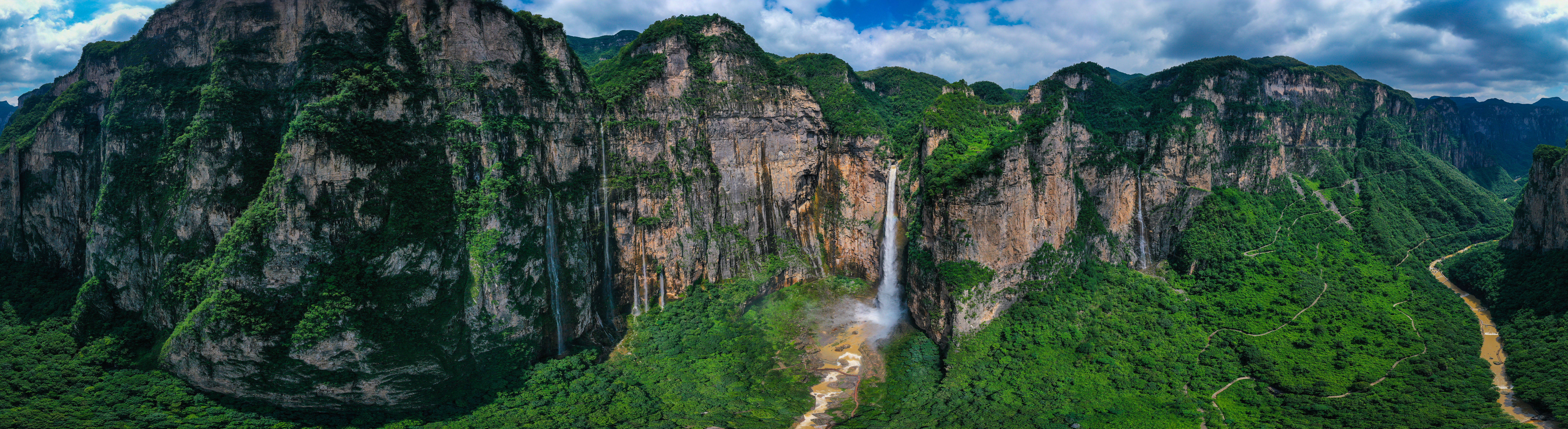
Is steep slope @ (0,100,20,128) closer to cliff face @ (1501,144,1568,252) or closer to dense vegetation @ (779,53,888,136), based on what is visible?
dense vegetation @ (779,53,888,136)

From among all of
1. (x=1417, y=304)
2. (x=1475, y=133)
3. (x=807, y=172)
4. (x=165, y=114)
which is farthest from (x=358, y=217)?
(x=1475, y=133)

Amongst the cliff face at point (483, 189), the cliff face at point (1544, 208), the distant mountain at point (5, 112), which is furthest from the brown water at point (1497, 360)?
the distant mountain at point (5, 112)

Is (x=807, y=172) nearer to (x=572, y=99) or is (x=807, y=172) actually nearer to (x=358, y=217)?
(x=572, y=99)

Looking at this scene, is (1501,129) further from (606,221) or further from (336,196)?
(336,196)

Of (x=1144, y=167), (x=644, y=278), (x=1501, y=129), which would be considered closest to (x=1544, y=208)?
(x=1144, y=167)

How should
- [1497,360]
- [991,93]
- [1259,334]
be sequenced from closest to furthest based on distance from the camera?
1. [1497,360]
2. [1259,334]
3. [991,93]

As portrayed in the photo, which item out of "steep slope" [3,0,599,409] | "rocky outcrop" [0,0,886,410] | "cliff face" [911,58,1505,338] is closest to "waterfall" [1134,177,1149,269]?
"cliff face" [911,58,1505,338]
